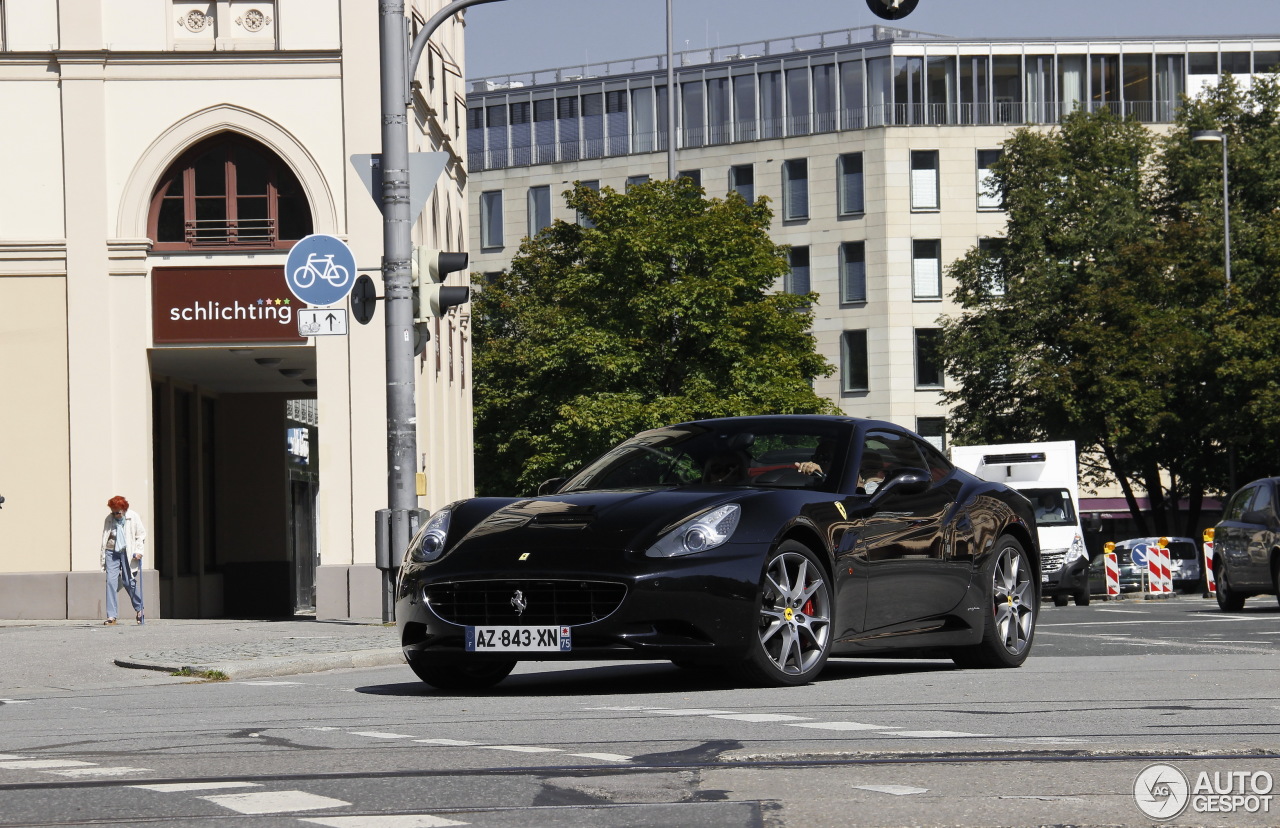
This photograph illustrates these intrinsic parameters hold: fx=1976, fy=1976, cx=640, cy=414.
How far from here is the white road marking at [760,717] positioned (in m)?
7.54

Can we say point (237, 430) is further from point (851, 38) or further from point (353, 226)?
point (851, 38)

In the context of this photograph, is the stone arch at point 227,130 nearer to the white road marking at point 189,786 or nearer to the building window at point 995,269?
the white road marking at point 189,786

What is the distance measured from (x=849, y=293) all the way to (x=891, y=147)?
554cm

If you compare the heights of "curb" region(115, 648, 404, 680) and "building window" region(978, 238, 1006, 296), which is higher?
"building window" region(978, 238, 1006, 296)

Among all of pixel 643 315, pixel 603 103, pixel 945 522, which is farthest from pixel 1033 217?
pixel 945 522

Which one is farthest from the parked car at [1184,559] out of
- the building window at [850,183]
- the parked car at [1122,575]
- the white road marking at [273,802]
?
the white road marking at [273,802]

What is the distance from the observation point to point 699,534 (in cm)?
888

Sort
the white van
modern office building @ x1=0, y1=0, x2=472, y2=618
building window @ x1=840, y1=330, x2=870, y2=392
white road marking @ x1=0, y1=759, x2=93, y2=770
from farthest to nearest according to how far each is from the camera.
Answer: building window @ x1=840, y1=330, x2=870, y2=392, the white van, modern office building @ x1=0, y1=0, x2=472, y2=618, white road marking @ x1=0, y1=759, x2=93, y2=770

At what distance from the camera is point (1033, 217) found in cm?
5616

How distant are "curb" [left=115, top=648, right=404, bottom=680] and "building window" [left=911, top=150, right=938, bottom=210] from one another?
5979 cm

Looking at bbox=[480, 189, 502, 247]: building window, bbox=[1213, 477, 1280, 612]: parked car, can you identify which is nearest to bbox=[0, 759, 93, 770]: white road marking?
bbox=[1213, 477, 1280, 612]: parked car

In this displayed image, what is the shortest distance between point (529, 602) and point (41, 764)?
274 cm

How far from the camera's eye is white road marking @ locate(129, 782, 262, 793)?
225 inches

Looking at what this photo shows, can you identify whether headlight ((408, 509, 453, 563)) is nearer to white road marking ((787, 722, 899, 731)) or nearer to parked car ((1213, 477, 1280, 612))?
white road marking ((787, 722, 899, 731))
